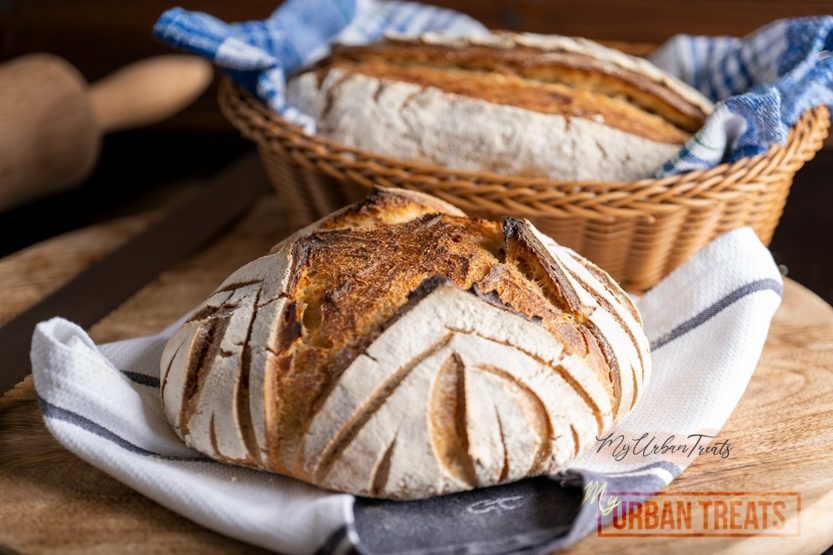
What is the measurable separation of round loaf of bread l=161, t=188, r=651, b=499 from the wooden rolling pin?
1.30 meters

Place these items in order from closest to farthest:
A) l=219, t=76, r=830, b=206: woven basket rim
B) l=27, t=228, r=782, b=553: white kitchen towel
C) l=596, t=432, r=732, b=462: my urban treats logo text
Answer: l=27, t=228, r=782, b=553: white kitchen towel < l=596, t=432, r=732, b=462: my urban treats logo text < l=219, t=76, r=830, b=206: woven basket rim

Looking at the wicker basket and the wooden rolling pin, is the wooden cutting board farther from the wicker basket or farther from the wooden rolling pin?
the wooden rolling pin

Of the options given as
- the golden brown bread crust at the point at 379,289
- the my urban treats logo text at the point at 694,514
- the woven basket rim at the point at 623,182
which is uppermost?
the golden brown bread crust at the point at 379,289

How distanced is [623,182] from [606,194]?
0.29 feet

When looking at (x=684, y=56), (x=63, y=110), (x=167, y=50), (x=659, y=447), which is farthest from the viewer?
(x=167, y=50)

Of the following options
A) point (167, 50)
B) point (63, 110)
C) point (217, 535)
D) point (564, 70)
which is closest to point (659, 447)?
point (217, 535)

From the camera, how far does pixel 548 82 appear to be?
1.96 metres

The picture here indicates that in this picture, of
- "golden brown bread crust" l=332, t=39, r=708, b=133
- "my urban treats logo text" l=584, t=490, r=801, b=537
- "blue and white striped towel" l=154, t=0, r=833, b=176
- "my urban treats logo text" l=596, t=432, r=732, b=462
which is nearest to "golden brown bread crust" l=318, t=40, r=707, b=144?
"golden brown bread crust" l=332, t=39, r=708, b=133

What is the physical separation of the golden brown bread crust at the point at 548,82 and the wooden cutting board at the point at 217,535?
1.35 ft

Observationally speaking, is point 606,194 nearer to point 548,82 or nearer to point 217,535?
point 548,82

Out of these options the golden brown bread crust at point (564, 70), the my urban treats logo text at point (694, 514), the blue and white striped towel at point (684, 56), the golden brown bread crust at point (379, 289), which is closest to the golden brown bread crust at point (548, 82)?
the golden brown bread crust at point (564, 70)

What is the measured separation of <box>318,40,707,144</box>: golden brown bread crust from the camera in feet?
6.06

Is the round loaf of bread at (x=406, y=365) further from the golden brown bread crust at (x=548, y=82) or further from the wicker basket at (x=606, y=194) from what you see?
the golden brown bread crust at (x=548, y=82)

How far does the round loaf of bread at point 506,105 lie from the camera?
70.0 inches
